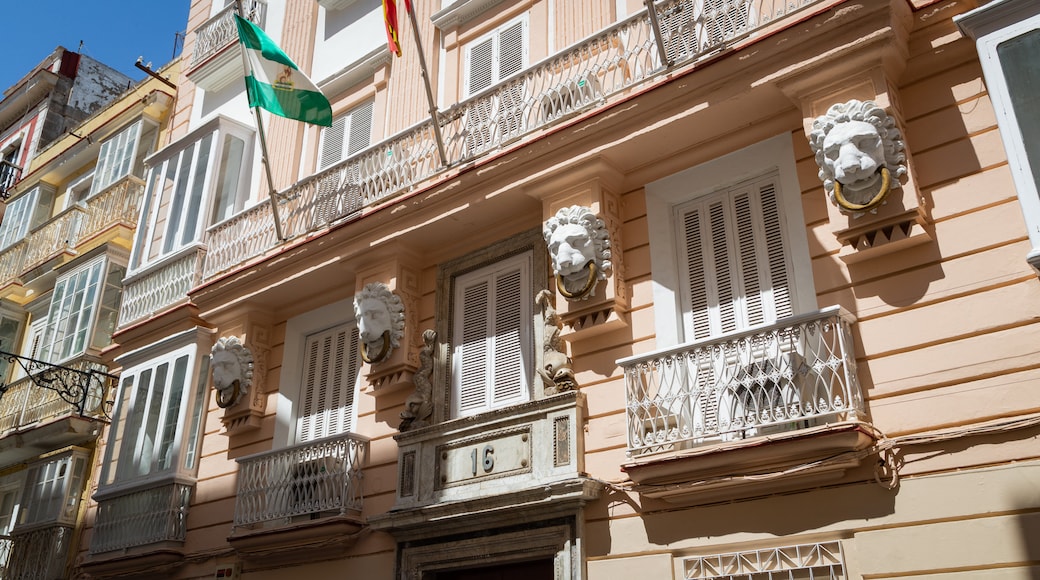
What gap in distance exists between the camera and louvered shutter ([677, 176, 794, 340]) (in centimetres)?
867

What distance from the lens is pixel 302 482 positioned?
36.9 ft

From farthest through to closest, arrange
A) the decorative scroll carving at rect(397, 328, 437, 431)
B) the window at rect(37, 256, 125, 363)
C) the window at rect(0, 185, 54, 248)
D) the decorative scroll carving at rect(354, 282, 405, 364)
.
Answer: the window at rect(0, 185, 54, 248), the window at rect(37, 256, 125, 363), the decorative scroll carving at rect(354, 282, 405, 364), the decorative scroll carving at rect(397, 328, 437, 431)

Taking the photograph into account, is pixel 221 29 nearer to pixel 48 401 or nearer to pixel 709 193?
pixel 48 401

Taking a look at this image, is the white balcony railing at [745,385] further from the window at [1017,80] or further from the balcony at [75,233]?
the balcony at [75,233]

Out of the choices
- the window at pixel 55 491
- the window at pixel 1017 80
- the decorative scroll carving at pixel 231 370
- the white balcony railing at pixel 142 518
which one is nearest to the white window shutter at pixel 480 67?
the decorative scroll carving at pixel 231 370

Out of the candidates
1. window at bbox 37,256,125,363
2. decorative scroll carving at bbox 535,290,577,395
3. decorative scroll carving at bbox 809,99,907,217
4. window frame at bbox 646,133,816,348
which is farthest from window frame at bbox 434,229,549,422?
window at bbox 37,256,125,363

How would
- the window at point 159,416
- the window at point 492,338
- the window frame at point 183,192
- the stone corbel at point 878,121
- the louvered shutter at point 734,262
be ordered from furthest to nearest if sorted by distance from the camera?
the window frame at point 183,192
the window at point 159,416
the window at point 492,338
the louvered shutter at point 734,262
the stone corbel at point 878,121

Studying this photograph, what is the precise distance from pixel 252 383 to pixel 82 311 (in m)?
7.06

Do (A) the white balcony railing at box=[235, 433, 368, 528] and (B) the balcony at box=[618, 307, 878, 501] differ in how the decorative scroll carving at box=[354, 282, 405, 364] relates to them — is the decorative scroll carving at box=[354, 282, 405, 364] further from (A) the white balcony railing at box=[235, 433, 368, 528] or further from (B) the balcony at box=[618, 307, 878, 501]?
(B) the balcony at box=[618, 307, 878, 501]

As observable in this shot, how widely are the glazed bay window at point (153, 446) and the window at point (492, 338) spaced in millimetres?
4988

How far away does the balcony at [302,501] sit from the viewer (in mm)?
10781

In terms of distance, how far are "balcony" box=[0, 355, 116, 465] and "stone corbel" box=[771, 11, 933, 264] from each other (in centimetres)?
1336

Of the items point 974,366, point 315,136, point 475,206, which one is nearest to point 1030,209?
point 974,366

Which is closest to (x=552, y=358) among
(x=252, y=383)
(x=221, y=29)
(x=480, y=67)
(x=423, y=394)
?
(x=423, y=394)
